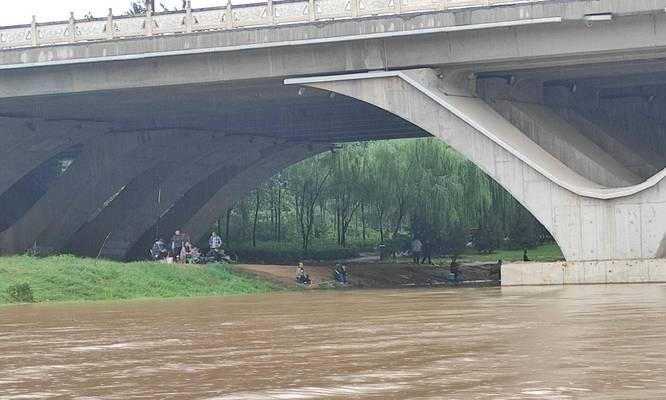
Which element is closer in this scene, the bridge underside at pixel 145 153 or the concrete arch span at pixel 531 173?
the concrete arch span at pixel 531 173

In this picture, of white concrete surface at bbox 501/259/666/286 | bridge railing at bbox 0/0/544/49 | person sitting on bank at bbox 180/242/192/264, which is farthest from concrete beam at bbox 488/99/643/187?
person sitting on bank at bbox 180/242/192/264

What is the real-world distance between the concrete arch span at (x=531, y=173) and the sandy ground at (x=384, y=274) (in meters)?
6.85

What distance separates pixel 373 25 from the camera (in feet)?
111

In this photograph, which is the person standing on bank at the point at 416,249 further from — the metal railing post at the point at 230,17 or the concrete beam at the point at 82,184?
the metal railing post at the point at 230,17

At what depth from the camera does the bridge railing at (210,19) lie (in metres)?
33.9

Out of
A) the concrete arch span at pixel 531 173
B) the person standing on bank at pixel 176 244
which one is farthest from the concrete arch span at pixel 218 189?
the concrete arch span at pixel 531 173

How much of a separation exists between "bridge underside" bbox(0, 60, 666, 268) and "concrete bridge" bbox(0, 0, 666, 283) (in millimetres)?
77

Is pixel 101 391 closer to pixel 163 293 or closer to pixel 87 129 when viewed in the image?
pixel 163 293

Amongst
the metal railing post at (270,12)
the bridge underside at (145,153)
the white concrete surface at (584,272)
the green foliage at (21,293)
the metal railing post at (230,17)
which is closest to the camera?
the green foliage at (21,293)

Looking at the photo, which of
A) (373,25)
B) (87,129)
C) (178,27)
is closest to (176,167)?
(87,129)

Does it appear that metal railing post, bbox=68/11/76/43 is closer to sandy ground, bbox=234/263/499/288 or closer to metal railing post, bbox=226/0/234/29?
metal railing post, bbox=226/0/234/29

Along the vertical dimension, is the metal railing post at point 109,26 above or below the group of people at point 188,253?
above

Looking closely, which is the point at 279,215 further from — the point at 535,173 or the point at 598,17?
the point at 598,17

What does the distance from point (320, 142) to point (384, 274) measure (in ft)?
43.0
